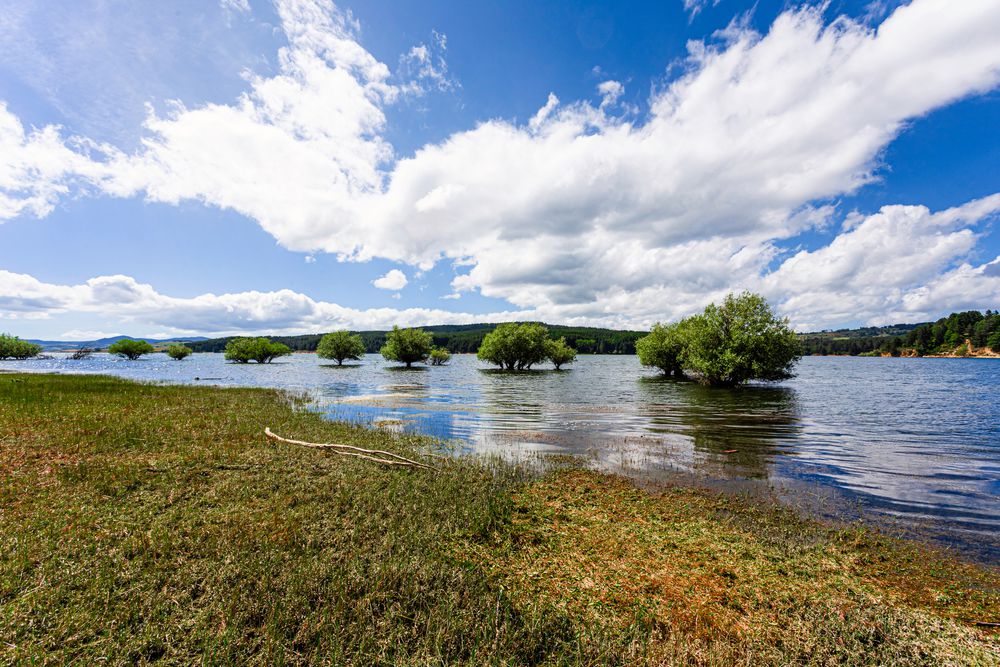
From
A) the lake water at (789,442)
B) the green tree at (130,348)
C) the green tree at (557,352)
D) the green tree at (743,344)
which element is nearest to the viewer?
the lake water at (789,442)

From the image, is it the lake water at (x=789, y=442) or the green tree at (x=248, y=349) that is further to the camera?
the green tree at (x=248, y=349)

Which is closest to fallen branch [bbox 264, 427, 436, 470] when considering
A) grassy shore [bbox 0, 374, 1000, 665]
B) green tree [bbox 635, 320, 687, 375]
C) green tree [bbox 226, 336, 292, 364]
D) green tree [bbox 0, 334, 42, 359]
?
grassy shore [bbox 0, 374, 1000, 665]

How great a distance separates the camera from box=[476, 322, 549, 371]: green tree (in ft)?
324

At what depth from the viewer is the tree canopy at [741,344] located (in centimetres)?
5269

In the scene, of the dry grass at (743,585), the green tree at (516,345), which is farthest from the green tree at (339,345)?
the dry grass at (743,585)

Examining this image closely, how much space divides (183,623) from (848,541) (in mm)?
13521

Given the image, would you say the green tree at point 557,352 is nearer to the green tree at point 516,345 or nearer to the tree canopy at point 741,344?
the green tree at point 516,345

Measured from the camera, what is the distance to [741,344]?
53.3 m

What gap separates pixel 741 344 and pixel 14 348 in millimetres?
235985

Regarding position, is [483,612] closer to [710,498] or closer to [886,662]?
[886,662]

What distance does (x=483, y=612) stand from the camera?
6086 millimetres

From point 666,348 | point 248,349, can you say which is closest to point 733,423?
point 666,348

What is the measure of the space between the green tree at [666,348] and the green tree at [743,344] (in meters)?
14.2

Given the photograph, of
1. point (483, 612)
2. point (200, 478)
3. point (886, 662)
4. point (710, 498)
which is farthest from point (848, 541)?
point (200, 478)
